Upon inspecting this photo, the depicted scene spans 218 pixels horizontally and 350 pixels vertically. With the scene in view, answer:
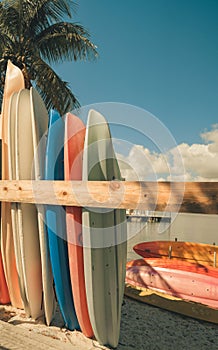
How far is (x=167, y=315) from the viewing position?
375 centimetres

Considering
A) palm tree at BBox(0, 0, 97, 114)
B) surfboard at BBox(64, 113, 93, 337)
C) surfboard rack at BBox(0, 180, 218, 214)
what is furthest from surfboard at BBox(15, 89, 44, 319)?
palm tree at BBox(0, 0, 97, 114)

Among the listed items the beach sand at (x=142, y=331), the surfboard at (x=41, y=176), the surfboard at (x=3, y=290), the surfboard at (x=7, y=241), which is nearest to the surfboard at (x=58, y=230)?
the surfboard at (x=41, y=176)

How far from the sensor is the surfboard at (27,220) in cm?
264

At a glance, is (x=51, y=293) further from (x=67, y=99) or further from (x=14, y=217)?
(x=67, y=99)

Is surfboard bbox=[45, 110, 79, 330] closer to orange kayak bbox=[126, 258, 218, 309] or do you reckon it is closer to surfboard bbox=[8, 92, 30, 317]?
surfboard bbox=[8, 92, 30, 317]

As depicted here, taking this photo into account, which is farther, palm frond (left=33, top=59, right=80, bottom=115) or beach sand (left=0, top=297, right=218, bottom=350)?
palm frond (left=33, top=59, right=80, bottom=115)

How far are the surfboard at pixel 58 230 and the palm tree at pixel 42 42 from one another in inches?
368

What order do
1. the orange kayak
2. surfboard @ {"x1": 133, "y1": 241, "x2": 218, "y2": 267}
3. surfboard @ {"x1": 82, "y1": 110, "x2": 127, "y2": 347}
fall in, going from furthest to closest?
surfboard @ {"x1": 133, "y1": 241, "x2": 218, "y2": 267} < the orange kayak < surfboard @ {"x1": 82, "y1": 110, "x2": 127, "y2": 347}

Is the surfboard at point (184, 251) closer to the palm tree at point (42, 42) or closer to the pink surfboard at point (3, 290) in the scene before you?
the pink surfboard at point (3, 290)

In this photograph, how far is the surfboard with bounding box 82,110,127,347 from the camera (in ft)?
7.36

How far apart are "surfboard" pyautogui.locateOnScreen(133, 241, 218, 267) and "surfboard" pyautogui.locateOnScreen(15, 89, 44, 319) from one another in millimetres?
4718

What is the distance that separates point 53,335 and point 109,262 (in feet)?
2.89

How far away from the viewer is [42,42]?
11.5 metres

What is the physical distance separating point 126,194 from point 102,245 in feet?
1.74
